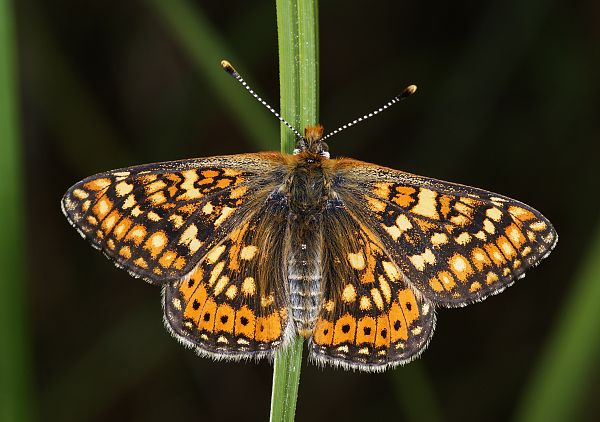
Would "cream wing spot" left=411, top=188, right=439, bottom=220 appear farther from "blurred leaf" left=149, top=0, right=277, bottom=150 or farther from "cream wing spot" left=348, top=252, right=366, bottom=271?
"blurred leaf" left=149, top=0, right=277, bottom=150

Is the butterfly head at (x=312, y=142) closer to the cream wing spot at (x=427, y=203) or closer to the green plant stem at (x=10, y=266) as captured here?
the cream wing spot at (x=427, y=203)

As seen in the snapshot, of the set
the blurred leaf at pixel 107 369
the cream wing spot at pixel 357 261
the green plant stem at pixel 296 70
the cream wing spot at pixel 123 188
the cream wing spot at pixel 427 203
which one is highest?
the green plant stem at pixel 296 70

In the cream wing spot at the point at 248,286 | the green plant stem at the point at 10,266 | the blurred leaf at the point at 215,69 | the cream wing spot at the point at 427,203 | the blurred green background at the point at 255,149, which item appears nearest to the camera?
the green plant stem at the point at 10,266

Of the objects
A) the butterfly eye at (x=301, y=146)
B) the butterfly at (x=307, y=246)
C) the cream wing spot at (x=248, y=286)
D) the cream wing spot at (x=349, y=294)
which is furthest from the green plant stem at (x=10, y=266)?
the cream wing spot at (x=349, y=294)

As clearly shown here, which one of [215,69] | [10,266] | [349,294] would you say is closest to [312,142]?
[349,294]

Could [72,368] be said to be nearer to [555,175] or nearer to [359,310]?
[359,310]

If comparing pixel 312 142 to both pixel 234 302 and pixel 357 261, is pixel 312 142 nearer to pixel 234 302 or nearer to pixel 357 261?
pixel 357 261
